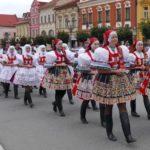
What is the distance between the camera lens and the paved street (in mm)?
6609

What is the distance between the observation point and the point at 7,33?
112 meters

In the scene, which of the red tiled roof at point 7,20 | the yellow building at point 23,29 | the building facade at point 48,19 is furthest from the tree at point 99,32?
the red tiled roof at point 7,20

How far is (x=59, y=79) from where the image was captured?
358 inches

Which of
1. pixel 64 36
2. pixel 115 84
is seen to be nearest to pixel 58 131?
pixel 115 84

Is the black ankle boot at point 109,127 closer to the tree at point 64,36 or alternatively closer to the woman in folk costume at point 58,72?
the woman in folk costume at point 58,72

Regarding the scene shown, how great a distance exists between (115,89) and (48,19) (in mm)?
69876

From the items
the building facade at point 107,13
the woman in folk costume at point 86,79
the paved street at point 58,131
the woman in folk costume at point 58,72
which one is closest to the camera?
the paved street at point 58,131

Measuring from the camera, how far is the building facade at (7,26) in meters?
113

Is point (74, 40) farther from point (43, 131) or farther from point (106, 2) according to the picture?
point (43, 131)

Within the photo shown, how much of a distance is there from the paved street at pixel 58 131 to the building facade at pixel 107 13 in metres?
38.6

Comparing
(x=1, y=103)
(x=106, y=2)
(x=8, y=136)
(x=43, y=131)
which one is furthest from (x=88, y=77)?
(x=106, y=2)

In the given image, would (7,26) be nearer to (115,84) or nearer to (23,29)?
(23,29)

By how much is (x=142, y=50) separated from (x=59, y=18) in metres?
61.3

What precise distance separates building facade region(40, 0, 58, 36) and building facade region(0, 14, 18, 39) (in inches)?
1311
